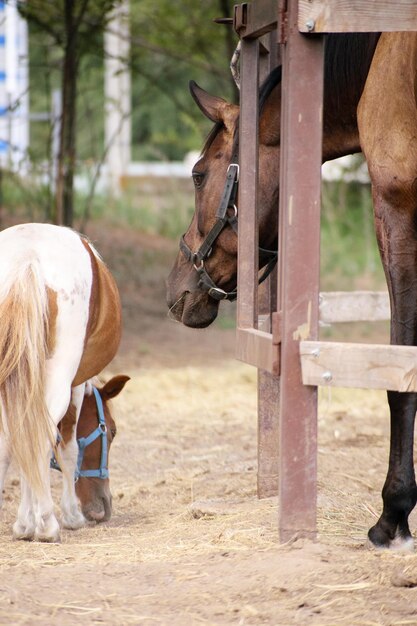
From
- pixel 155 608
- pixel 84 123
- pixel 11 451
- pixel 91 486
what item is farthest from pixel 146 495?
pixel 84 123

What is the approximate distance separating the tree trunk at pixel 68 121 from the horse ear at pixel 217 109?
425cm

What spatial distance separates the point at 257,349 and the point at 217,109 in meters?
1.14

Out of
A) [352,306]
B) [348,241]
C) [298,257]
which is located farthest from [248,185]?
[348,241]

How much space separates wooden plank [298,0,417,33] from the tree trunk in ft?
16.9

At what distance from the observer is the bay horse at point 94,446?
14.5 ft

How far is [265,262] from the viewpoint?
4.16m

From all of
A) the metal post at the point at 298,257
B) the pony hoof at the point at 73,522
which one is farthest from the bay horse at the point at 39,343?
the metal post at the point at 298,257

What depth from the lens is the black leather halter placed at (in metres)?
3.90

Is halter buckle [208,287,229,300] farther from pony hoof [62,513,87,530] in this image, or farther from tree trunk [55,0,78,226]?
tree trunk [55,0,78,226]

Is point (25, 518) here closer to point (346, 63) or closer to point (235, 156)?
point (235, 156)

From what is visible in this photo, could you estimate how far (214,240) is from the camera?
4.02 m

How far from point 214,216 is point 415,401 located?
1.19 metres

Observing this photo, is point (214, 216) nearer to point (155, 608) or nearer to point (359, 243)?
point (155, 608)

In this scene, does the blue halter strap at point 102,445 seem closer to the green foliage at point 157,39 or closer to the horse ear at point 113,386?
the horse ear at point 113,386
